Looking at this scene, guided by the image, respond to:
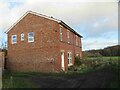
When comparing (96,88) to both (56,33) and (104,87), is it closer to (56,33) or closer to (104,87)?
(104,87)

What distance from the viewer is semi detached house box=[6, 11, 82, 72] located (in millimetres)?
29391

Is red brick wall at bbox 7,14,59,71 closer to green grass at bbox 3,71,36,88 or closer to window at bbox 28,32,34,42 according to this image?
window at bbox 28,32,34,42

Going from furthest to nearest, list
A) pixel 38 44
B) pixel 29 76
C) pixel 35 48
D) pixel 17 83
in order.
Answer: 1. pixel 35 48
2. pixel 38 44
3. pixel 29 76
4. pixel 17 83

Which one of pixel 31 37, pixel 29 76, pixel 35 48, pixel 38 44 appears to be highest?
pixel 31 37

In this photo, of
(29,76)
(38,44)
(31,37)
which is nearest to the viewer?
(29,76)

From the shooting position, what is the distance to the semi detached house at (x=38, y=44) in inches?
1157

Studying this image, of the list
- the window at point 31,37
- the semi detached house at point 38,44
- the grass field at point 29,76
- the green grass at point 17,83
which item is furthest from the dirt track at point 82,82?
the window at point 31,37

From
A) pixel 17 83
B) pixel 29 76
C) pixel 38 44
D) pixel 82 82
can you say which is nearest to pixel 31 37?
pixel 38 44

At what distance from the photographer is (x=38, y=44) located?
30.8 meters

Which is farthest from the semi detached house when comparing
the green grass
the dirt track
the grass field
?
the dirt track

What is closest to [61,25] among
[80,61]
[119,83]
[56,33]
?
[56,33]

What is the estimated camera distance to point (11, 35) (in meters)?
34.2

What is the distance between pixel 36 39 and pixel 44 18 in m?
3.16

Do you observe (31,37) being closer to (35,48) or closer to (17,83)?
(35,48)
